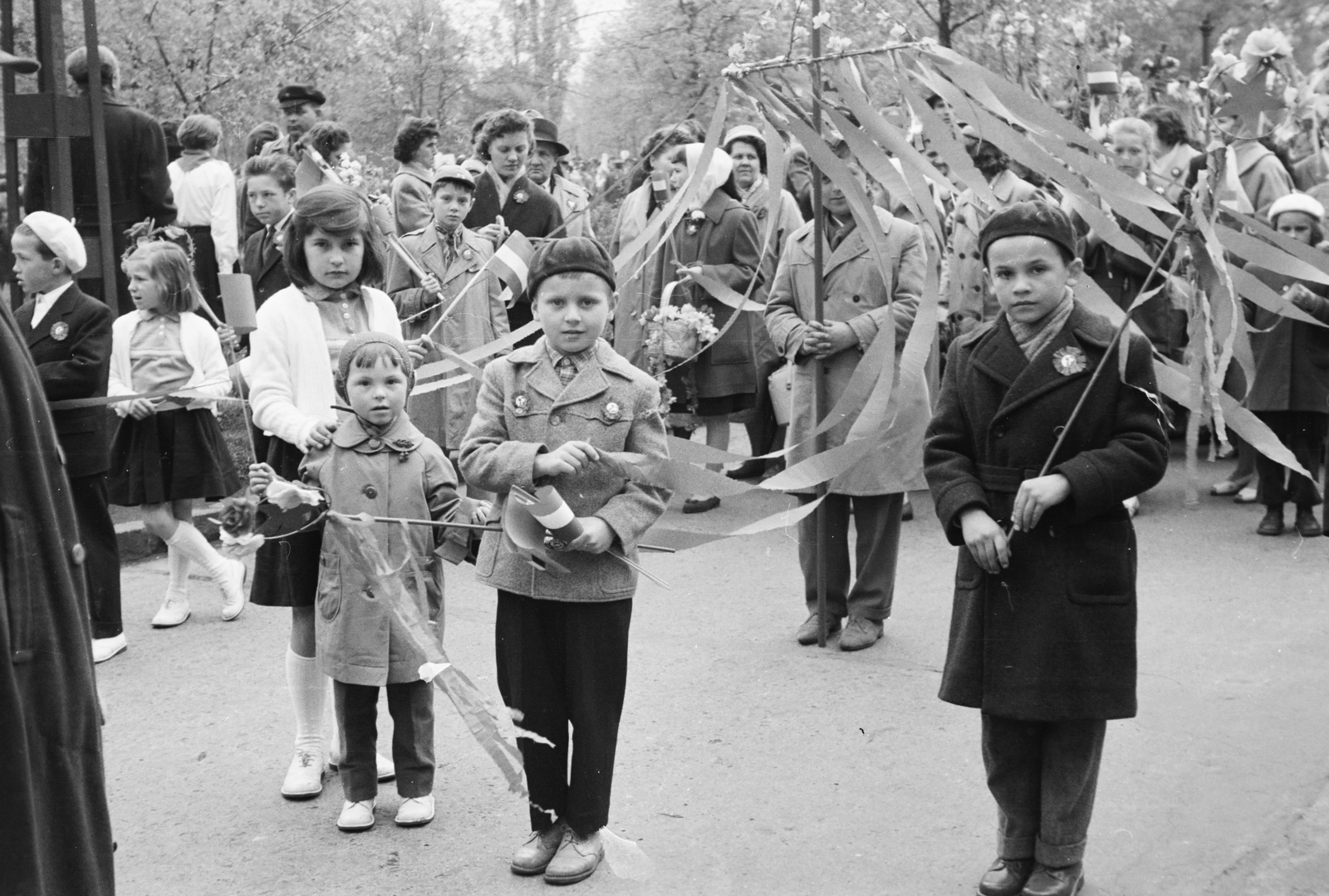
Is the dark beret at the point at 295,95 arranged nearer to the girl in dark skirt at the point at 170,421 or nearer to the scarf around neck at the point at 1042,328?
the girl in dark skirt at the point at 170,421

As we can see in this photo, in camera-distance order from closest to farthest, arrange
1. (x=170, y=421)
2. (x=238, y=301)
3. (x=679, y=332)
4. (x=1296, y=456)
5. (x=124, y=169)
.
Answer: (x=238, y=301)
(x=170, y=421)
(x=679, y=332)
(x=1296, y=456)
(x=124, y=169)

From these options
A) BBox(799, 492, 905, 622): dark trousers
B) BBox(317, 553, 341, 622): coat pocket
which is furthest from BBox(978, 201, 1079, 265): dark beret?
BBox(799, 492, 905, 622): dark trousers

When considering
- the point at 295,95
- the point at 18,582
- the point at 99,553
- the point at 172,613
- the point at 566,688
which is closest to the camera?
the point at 18,582

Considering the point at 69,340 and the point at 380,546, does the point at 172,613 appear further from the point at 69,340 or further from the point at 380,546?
the point at 380,546

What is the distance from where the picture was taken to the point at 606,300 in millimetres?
3898

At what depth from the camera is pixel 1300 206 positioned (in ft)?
22.9

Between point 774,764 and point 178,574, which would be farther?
point 178,574

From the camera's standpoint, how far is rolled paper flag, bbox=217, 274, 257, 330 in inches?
191

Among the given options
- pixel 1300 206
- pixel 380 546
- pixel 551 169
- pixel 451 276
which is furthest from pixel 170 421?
pixel 1300 206

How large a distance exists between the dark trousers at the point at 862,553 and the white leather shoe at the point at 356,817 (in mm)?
2319

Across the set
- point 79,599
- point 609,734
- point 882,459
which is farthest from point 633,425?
point 882,459

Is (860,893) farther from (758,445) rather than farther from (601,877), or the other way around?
(758,445)

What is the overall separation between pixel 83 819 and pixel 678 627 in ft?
12.8

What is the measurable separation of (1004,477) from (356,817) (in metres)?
2.01
